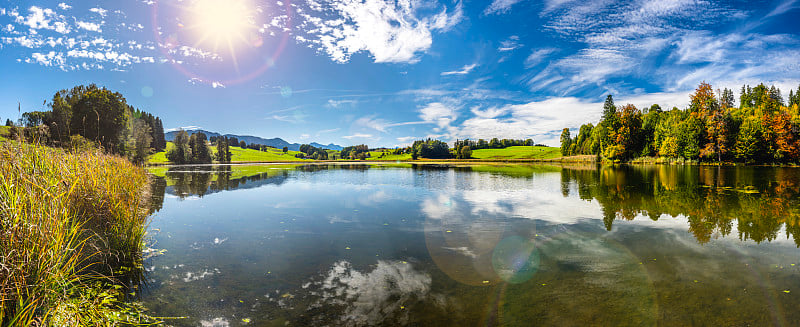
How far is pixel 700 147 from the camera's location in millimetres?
64375

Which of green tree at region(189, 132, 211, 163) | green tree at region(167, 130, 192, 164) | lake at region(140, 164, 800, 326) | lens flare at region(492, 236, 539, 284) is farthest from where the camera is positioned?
green tree at region(189, 132, 211, 163)

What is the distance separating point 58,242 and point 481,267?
8.10 metres

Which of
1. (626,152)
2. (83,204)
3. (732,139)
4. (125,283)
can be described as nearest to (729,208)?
(125,283)

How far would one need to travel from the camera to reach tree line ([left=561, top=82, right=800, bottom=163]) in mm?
55125

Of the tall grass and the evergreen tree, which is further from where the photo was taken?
the evergreen tree

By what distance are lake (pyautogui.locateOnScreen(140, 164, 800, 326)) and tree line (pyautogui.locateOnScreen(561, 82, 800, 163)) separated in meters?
64.3

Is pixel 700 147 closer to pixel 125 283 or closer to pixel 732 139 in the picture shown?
pixel 732 139

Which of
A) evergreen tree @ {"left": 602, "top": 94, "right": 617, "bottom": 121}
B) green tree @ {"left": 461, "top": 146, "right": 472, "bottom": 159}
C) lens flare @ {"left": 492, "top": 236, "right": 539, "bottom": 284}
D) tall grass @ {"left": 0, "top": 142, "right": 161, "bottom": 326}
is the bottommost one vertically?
lens flare @ {"left": 492, "top": 236, "right": 539, "bottom": 284}

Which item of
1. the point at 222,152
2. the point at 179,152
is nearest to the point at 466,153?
the point at 222,152

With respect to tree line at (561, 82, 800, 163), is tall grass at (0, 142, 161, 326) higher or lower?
lower

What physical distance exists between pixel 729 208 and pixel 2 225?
24428 mm

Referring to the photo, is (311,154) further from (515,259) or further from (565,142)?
(515,259)

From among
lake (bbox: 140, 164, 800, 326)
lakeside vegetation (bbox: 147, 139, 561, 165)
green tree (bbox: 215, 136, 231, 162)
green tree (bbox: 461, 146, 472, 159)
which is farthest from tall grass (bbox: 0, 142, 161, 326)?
green tree (bbox: 461, 146, 472, 159)

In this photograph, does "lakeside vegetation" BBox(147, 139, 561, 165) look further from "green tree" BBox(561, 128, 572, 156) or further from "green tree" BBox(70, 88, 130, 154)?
"green tree" BBox(70, 88, 130, 154)
